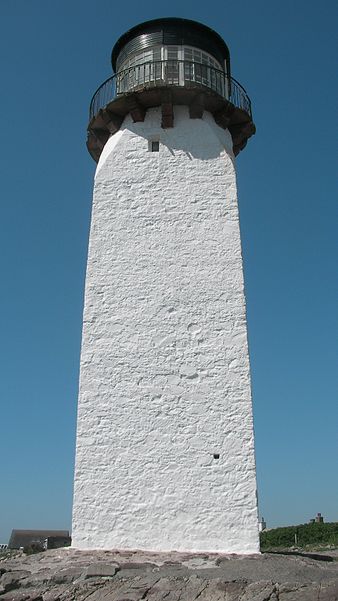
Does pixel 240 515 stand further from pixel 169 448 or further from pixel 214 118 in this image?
pixel 214 118

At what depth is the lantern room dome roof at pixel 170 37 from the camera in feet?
44.1

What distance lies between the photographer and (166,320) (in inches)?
422

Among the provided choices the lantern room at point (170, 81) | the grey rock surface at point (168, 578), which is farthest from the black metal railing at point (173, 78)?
the grey rock surface at point (168, 578)

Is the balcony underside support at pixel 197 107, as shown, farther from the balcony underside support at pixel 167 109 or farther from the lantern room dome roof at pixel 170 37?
the lantern room dome roof at pixel 170 37

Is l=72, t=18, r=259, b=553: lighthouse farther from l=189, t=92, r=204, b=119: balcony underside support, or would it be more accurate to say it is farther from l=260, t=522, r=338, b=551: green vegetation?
l=260, t=522, r=338, b=551: green vegetation

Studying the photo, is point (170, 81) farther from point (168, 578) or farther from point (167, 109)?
point (168, 578)

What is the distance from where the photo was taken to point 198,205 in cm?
1165

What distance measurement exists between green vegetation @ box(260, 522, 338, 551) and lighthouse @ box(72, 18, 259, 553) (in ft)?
34.9

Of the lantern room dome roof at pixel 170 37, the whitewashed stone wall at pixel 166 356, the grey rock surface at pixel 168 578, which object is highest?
the lantern room dome roof at pixel 170 37

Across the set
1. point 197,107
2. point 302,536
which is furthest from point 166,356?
point 302,536

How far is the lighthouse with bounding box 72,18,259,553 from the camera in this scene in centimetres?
947

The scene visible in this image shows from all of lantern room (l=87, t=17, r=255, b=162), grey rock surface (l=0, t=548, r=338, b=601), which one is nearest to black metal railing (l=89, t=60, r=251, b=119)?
lantern room (l=87, t=17, r=255, b=162)

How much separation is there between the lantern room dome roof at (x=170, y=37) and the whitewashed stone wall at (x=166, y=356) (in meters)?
2.08

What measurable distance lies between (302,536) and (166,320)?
12.4 m
